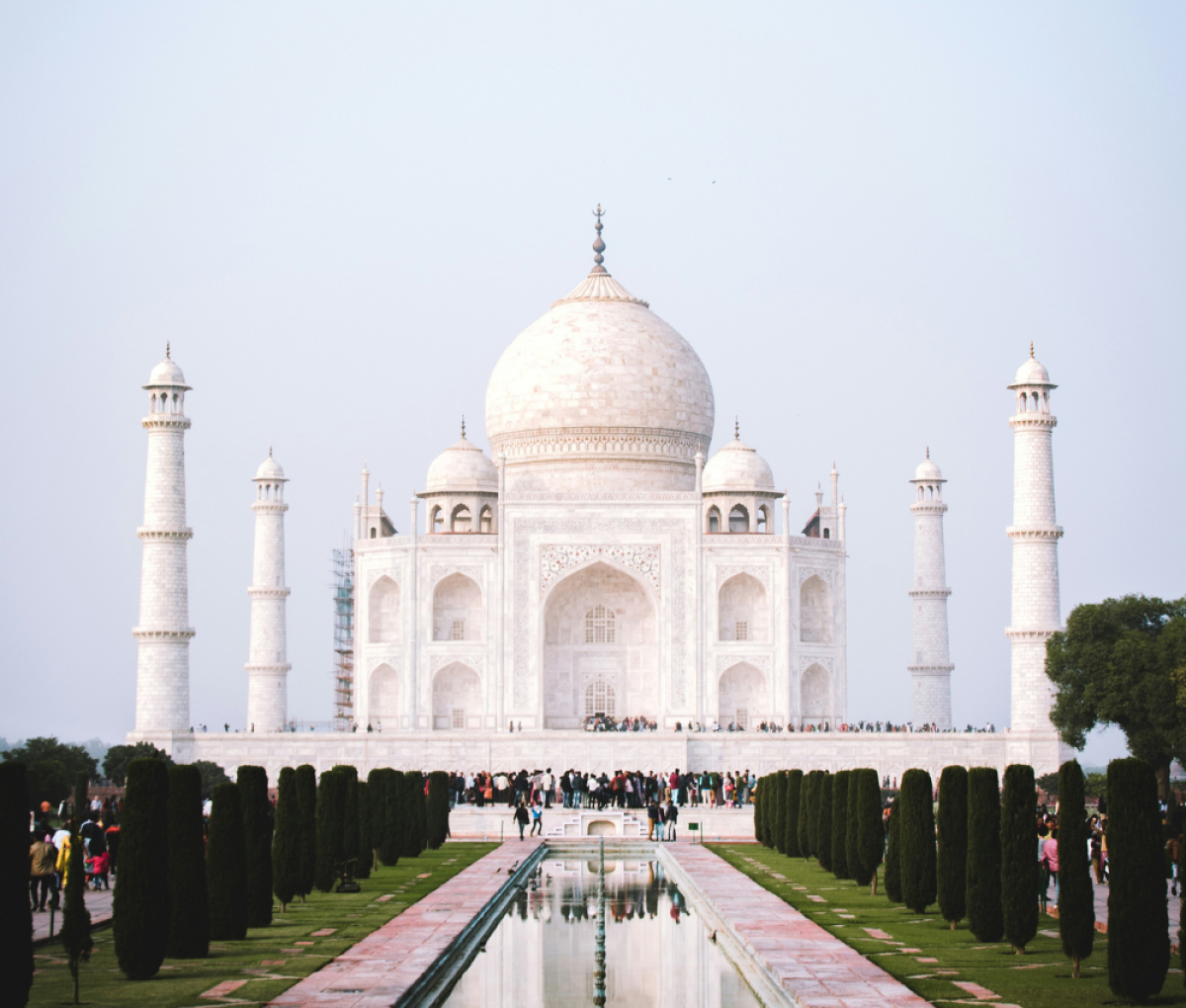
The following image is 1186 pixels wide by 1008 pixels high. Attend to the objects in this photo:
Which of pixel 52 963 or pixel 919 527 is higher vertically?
pixel 919 527

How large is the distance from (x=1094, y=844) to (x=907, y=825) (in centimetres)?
290

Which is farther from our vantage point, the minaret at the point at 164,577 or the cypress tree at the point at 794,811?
the minaret at the point at 164,577

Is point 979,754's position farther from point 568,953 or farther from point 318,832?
point 568,953

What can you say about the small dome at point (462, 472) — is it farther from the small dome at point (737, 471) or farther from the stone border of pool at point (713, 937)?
the stone border of pool at point (713, 937)

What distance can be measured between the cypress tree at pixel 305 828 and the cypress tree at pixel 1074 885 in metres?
6.37

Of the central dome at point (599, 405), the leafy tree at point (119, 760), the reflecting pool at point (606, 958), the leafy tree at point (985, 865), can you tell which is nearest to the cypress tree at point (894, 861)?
the reflecting pool at point (606, 958)

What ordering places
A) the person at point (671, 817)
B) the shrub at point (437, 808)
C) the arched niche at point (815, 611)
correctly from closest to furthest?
the shrub at point (437, 808) → the person at point (671, 817) → the arched niche at point (815, 611)

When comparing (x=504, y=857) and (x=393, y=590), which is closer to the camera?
(x=504, y=857)

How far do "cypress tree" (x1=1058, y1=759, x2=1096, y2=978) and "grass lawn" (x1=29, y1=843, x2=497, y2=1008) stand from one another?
14.4 feet

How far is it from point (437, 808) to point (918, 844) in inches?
361

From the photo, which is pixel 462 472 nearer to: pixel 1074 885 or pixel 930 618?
pixel 930 618

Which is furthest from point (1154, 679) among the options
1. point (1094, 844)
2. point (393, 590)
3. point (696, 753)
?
point (393, 590)

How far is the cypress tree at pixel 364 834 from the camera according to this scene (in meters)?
16.5

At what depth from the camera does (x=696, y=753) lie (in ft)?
95.7
